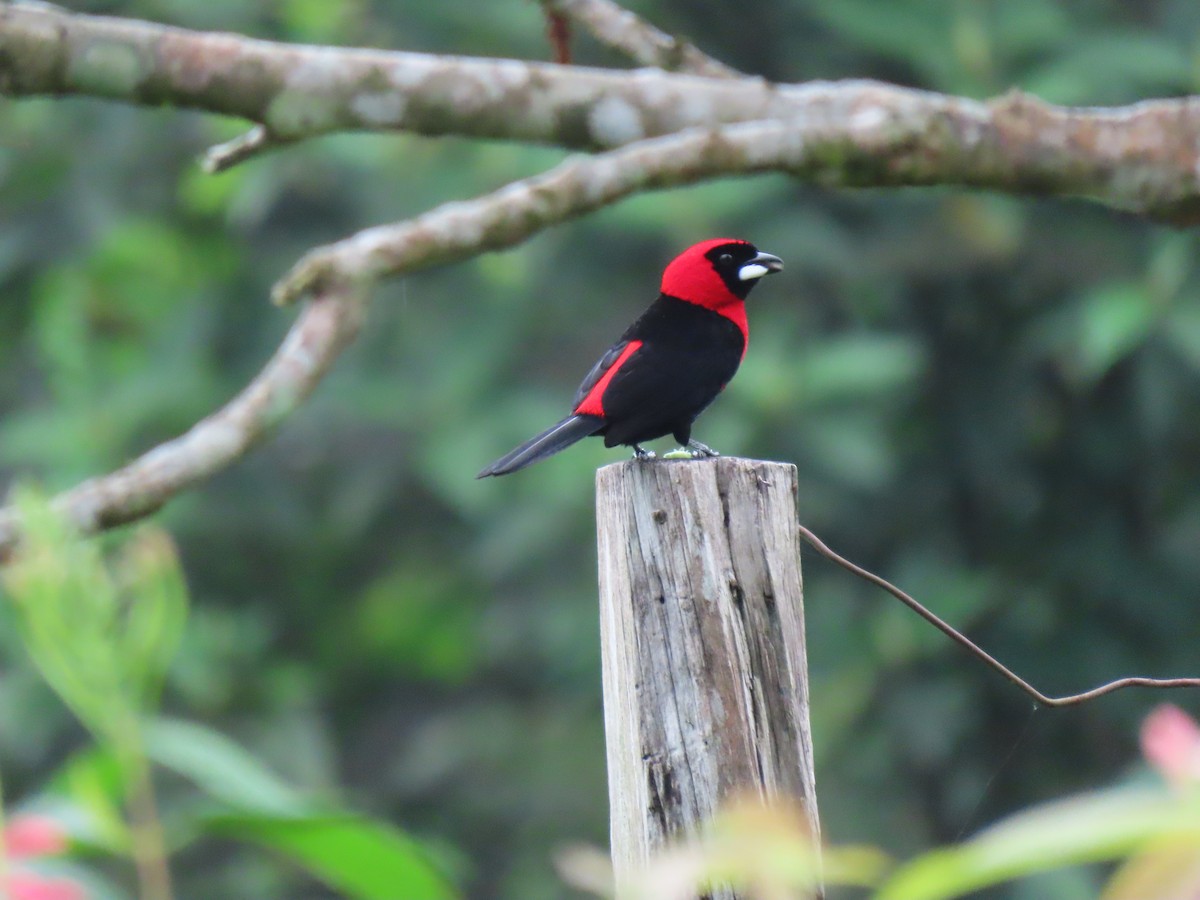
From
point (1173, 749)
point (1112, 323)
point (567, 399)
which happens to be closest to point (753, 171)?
point (1173, 749)

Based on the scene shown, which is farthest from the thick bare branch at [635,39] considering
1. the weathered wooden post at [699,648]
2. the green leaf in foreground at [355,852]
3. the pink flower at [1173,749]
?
the pink flower at [1173,749]

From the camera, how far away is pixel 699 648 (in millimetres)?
1702

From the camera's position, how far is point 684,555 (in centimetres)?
175

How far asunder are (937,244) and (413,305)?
3113 mm

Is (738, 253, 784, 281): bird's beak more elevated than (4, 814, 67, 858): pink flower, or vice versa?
(738, 253, 784, 281): bird's beak

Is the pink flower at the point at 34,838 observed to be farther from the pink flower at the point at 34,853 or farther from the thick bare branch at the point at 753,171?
the thick bare branch at the point at 753,171

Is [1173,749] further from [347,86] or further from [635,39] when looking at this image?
[635,39]

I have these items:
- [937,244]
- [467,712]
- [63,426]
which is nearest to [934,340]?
[937,244]

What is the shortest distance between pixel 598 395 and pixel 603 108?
1.75 feet

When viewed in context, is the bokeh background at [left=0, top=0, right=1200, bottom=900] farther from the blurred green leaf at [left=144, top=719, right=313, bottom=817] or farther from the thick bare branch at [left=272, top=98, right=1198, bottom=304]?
the blurred green leaf at [left=144, top=719, right=313, bottom=817]

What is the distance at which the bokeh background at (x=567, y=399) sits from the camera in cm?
736

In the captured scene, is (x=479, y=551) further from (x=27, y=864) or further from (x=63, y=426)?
(x=27, y=864)

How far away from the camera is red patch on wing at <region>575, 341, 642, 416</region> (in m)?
2.69

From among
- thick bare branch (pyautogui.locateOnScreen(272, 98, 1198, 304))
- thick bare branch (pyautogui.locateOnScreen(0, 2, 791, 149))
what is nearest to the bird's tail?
thick bare branch (pyautogui.locateOnScreen(272, 98, 1198, 304))
